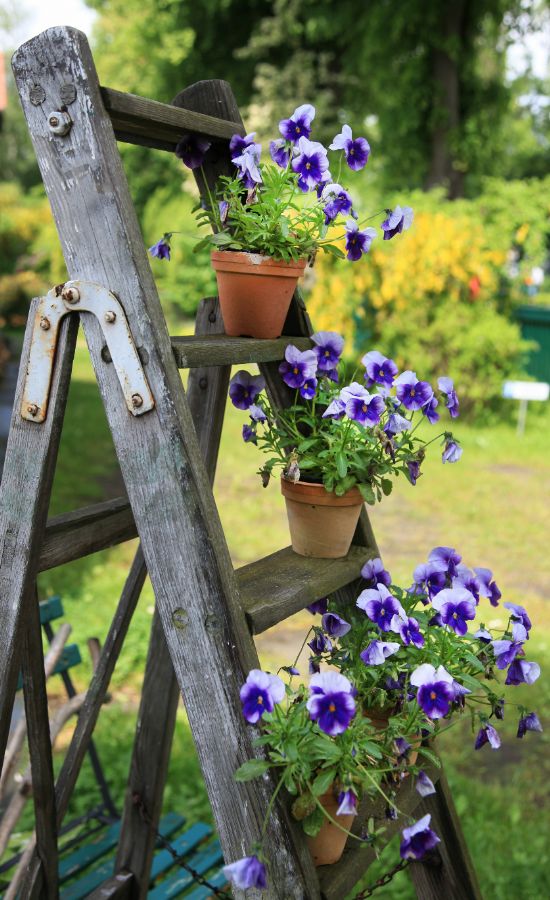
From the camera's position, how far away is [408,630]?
1.61 m

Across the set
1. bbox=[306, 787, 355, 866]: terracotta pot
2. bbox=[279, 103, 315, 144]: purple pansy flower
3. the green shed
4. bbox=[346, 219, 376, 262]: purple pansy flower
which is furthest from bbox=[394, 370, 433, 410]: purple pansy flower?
the green shed

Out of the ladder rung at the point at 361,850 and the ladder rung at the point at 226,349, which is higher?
the ladder rung at the point at 226,349

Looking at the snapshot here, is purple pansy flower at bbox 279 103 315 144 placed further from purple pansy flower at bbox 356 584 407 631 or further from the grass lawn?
the grass lawn

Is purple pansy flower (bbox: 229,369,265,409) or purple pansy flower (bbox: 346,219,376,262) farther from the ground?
purple pansy flower (bbox: 346,219,376,262)

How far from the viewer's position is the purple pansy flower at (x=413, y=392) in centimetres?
176

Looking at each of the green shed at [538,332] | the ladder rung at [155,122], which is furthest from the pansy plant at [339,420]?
the green shed at [538,332]

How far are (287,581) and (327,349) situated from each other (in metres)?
0.48

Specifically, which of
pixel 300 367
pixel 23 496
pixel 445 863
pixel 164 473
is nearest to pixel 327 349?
pixel 300 367

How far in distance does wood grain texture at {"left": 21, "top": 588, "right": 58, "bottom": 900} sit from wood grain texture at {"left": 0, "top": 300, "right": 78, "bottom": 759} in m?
0.13

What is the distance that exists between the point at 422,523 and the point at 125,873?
4.65 meters

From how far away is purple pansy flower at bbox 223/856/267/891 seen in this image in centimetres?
126

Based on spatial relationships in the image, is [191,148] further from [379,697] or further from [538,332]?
[538,332]

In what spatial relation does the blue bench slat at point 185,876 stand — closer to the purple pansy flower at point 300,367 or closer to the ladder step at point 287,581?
the ladder step at point 287,581

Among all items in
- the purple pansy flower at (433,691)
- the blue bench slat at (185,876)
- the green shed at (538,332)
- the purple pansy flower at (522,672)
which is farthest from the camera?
the green shed at (538,332)
